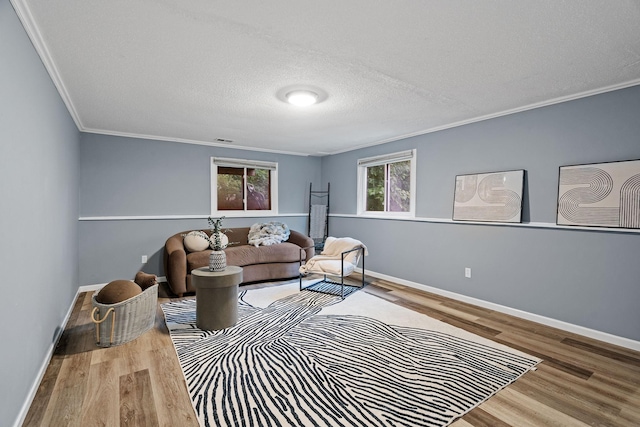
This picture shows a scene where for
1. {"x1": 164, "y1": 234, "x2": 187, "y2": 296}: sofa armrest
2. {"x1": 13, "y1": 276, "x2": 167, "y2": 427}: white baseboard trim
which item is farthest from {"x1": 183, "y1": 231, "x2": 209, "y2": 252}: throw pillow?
{"x1": 13, "y1": 276, "x2": 167, "y2": 427}: white baseboard trim

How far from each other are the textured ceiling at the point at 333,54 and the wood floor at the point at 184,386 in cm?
228

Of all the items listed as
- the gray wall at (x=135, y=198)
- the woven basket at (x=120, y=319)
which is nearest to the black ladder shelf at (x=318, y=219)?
the gray wall at (x=135, y=198)

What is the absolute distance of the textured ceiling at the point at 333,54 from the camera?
1.69 meters

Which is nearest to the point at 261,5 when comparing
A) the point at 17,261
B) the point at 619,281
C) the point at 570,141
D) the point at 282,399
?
the point at 17,261

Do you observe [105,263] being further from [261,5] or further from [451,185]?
[451,185]

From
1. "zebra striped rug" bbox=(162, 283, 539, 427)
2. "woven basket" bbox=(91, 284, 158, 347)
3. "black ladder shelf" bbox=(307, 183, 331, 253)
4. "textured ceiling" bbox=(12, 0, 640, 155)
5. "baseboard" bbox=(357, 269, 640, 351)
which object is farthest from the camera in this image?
"black ladder shelf" bbox=(307, 183, 331, 253)

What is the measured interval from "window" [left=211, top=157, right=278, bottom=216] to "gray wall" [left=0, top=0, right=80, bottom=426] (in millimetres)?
2576

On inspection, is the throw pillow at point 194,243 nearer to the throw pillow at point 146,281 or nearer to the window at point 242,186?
the window at point 242,186

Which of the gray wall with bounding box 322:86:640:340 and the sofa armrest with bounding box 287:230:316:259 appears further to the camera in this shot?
the sofa armrest with bounding box 287:230:316:259

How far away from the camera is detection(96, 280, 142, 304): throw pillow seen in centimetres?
266

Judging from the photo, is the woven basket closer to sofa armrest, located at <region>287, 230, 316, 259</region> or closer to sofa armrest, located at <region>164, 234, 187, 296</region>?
sofa armrest, located at <region>164, 234, 187, 296</region>

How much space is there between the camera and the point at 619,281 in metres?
2.71

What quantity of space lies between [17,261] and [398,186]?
4.51 m

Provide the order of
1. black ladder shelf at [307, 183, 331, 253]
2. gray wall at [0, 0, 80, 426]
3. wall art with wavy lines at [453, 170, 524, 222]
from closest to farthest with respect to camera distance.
Result: gray wall at [0, 0, 80, 426] < wall art with wavy lines at [453, 170, 524, 222] < black ladder shelf at [307, 183, 331, 253]
